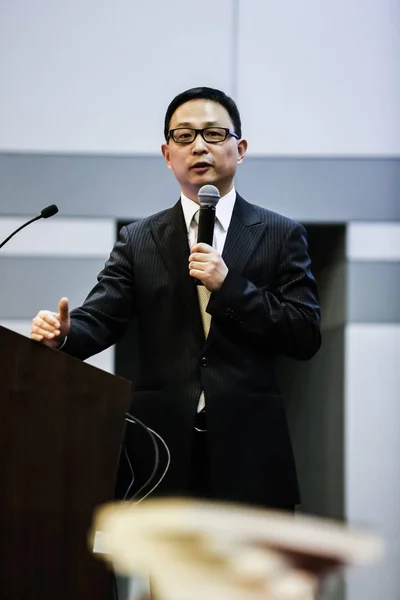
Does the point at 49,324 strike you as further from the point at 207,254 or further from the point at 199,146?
the point at 199,146

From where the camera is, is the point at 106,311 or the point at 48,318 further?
the point at 106,311

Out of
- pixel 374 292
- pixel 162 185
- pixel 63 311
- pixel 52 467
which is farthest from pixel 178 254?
pixel 374 292

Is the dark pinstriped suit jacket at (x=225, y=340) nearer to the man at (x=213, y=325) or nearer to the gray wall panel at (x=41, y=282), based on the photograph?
the man at (x=213, y=325)

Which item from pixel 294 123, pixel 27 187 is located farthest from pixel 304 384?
pixel 27 187

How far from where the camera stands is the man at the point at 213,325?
2.04m

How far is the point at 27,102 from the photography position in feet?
11.5

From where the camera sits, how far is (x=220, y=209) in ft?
7.35

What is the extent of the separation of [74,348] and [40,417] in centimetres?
32

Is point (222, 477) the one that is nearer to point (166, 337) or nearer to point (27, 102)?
point (166, 337)

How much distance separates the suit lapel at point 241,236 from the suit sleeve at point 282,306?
0.24 feet

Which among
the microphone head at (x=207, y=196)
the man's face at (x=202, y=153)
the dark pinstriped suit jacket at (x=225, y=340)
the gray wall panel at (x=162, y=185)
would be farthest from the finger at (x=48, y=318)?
the gray wall panel at (x=162, y=185)

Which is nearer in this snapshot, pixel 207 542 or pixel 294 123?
pixel 207 542

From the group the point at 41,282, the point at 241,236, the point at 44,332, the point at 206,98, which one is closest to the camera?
the point at 44,332

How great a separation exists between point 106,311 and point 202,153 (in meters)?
0.45
